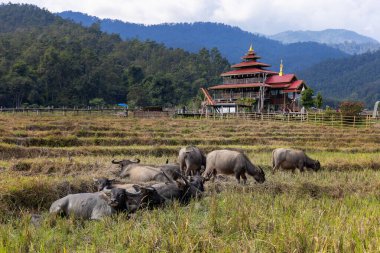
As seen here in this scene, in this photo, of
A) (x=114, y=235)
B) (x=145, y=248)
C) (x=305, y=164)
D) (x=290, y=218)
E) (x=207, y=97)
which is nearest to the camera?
(x=145, y=248)

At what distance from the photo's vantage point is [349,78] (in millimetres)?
167375

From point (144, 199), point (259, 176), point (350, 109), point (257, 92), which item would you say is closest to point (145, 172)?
point (144, 199)

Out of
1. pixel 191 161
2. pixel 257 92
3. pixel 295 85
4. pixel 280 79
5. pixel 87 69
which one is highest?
pixel 87 69

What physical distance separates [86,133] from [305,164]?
404 inches

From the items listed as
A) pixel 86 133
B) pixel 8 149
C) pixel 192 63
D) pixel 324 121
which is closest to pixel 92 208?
pixel 8 149

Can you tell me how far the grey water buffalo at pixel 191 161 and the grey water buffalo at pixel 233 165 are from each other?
0.77 metres

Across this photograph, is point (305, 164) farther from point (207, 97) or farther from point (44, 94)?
point (44, 94)

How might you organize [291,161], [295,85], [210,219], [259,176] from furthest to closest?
[295,85]
[291,161]
[259,176]
[210,219]

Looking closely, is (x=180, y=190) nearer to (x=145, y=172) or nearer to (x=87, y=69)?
(x=145, y=172)

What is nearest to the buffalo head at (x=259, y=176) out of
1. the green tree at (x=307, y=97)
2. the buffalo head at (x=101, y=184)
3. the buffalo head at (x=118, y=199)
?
the buffalo head at (x=101, y=184)

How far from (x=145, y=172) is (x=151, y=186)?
4.57 feet

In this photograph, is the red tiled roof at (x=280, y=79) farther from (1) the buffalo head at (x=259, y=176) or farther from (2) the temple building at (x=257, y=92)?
(1) the buffalo head at (x=259, y=176)

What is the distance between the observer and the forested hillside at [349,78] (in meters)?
142

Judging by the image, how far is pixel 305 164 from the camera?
11258 millimetres
